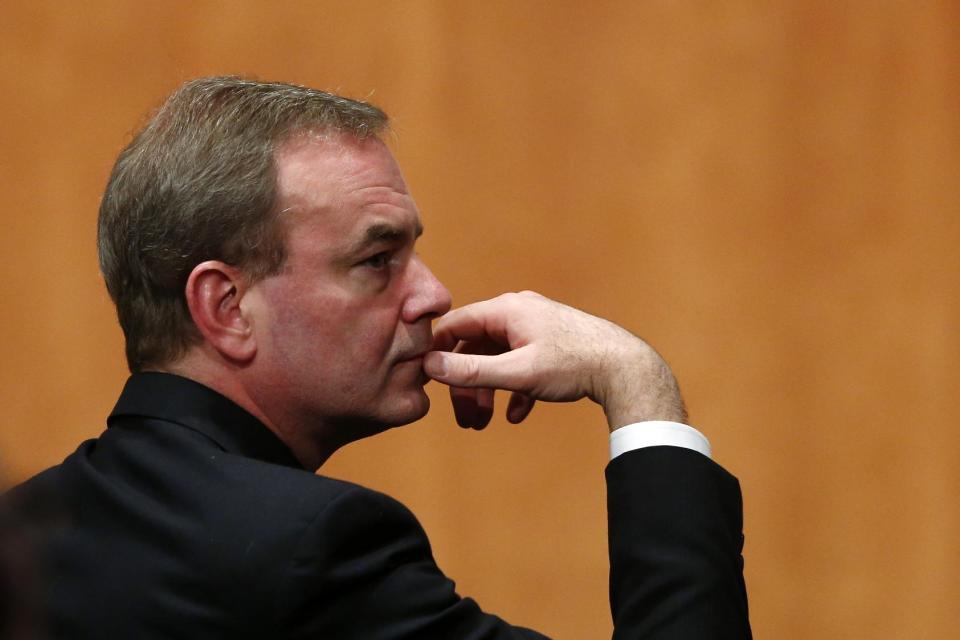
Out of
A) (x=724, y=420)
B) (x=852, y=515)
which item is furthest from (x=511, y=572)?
(x=852, y=515)

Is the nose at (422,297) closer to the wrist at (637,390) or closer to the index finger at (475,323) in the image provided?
the index finger at (475,323)

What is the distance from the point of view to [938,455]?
2.60 meters

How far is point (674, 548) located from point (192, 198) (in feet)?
1.95

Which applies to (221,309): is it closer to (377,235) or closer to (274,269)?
(274,269)

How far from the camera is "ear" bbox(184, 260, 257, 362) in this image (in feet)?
4.66

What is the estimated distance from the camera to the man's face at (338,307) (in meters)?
1.43

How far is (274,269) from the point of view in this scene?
1431 millimetres

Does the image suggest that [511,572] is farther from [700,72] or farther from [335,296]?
[335,296]

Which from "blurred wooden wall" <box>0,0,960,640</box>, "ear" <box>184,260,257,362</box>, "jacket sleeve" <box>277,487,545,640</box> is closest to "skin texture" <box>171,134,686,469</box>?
"ear" <box>184,260,257,362</box>

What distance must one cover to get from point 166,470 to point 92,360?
1322 millimetres

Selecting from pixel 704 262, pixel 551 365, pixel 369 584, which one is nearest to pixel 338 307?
pixel 551 365

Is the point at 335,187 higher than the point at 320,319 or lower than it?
higher

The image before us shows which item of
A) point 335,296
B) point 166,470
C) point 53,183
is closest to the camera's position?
point 166,470

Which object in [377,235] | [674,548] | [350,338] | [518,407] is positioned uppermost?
[377,235]
